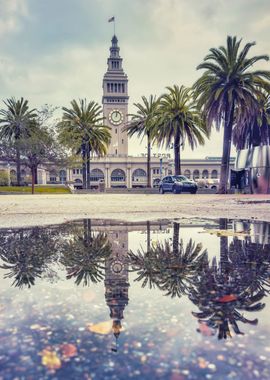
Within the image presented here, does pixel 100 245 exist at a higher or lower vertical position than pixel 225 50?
lower

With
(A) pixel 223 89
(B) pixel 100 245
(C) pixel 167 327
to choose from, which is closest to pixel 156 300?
(C) pixel 167 327

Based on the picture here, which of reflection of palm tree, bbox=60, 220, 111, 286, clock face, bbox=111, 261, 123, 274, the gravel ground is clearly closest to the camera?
reflection of palm tree, bbox=60, 220, 111, 286

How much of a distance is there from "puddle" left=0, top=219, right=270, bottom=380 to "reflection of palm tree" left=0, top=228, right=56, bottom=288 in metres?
0.02

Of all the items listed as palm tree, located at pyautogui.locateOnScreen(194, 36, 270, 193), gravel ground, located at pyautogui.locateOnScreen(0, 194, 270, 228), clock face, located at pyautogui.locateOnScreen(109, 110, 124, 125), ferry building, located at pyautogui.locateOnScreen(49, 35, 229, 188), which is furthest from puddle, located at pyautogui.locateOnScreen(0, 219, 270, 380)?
clock face, located at pyautogui.locateOnScreen(109, 110, 124, 125)

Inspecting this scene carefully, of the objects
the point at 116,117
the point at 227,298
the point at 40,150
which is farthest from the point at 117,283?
the point at 116,117

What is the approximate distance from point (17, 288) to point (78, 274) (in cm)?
55

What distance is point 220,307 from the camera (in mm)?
2051

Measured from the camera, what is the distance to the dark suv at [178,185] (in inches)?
1166

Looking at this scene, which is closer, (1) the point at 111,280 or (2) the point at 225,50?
(1) the point at 111,280

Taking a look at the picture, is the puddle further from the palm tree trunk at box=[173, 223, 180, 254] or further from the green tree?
the green tree

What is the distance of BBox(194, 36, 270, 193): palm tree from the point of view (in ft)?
88.3

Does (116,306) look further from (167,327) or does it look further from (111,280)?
(111,280)

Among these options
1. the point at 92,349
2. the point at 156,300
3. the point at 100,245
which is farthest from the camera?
the point at 100,245

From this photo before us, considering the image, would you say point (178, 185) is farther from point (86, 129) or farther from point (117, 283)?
point (117, 283)
